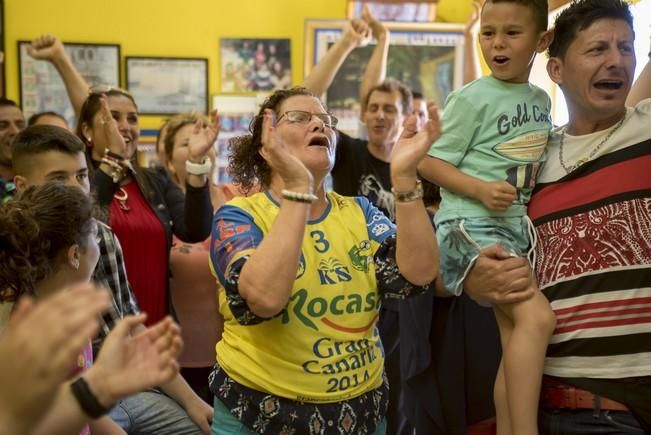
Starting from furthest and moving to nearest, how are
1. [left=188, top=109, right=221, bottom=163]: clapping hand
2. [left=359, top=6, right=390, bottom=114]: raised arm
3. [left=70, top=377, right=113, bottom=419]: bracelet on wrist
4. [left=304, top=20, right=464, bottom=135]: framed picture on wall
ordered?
[left=304, top=20, right=464, bottom=135]: framed picture on wall
[left=359, top=6, right=390, bottom=114]: raised arm
[left=188, top=109, right=221, bottom=163]: clapping hand
[left=70, top=377, right=113, bottom=419]: bracelet on wrist

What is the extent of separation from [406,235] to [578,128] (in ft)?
1.83

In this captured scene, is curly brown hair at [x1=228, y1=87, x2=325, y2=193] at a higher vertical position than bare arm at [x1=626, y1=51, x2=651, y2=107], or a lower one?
lower

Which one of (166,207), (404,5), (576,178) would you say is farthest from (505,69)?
(404,5)

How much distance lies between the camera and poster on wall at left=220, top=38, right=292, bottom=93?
515 cm

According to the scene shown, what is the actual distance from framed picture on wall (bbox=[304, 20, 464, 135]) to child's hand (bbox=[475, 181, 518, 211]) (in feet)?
11.2

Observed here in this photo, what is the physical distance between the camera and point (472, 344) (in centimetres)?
236

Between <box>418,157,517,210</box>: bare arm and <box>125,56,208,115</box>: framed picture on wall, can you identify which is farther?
<box>125,56,208,115</box>: framed picture on wall

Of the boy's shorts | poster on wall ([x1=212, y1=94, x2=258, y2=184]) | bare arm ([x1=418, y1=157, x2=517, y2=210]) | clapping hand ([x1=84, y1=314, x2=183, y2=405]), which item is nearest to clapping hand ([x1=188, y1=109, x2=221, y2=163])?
bare arm ([x1=418, y1=157, x2=517, y2=210])

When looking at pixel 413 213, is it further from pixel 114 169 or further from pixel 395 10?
pixel 395 10

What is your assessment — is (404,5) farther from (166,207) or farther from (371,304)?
(371,304)

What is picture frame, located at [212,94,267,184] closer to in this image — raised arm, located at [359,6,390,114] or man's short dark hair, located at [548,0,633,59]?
raised arm, located at [359,6,390,114]

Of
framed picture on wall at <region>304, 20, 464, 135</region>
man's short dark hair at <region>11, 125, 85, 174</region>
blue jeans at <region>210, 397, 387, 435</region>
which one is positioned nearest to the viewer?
blue jeans at <region>210, 397, 387, 435</region>

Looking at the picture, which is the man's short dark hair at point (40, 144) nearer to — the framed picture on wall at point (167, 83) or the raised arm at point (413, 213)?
the raised arm at point (413, 213)

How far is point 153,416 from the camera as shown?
2236 mm
